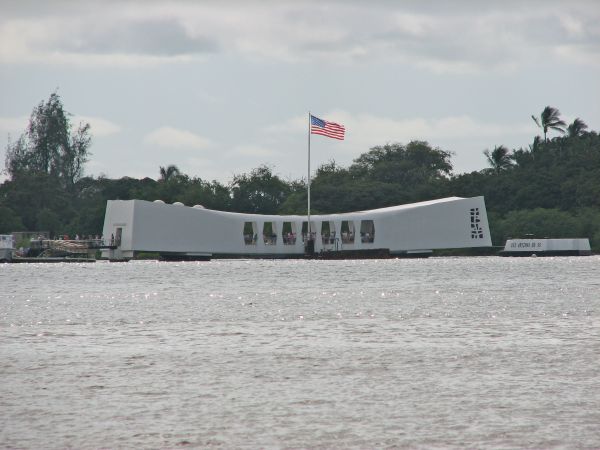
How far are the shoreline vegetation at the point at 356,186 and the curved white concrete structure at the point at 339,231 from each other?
8096mm

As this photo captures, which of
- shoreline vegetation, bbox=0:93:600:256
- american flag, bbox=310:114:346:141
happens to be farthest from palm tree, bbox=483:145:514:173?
american flag, bbox=310:114:346:141

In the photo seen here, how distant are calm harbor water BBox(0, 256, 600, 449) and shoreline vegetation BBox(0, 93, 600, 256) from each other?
6414cm

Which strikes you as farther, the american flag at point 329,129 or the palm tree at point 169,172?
the palm tree at point 169,172

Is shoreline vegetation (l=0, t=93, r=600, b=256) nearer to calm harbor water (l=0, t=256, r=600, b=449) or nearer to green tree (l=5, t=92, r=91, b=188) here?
green tree (l=5, t=92, r=91, b=188)

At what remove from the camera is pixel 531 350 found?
18.9m

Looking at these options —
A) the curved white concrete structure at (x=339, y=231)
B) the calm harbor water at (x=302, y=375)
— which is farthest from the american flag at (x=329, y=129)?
the calm harbor water at (x=302, y=375)

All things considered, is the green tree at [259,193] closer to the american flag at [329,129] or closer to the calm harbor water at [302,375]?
the american flag at [329,129]

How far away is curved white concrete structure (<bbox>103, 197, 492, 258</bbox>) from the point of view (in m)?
82.6

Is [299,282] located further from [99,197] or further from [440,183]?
[99,197]

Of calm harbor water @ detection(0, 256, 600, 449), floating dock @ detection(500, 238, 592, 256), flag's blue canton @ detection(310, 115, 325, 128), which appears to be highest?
flag's blue canton @ detection(310, 115, 325, 128)

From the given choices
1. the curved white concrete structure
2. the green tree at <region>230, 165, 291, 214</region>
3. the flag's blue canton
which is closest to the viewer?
the flag's blue canton

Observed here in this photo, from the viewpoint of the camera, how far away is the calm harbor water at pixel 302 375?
11664mm

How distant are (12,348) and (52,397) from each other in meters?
6.33

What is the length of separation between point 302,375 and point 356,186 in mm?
96148
